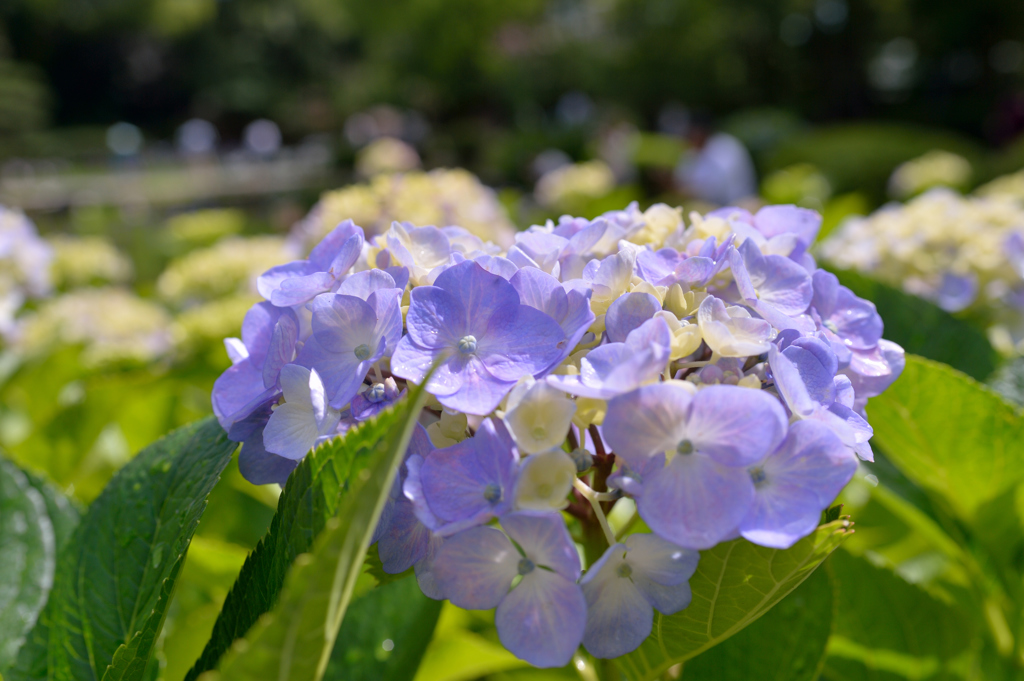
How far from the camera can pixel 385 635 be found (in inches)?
34.8

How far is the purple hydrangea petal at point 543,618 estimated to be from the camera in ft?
1.66

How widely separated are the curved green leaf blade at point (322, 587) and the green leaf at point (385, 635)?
0.38 meters

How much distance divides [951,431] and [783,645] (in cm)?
38

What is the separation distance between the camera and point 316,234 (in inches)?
88.3

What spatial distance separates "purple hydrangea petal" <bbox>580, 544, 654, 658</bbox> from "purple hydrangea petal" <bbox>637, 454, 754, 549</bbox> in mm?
60

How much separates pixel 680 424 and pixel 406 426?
0.62ft

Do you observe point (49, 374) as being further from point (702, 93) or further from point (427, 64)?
point (702, 93)

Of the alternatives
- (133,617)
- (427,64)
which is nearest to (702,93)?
(427,64)

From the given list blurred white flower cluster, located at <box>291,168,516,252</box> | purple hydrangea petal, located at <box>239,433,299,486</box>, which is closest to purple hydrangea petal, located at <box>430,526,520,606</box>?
purple hydrangea petal, located at <box>239,433,299,486</box>

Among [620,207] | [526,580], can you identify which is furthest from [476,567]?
[620,207]

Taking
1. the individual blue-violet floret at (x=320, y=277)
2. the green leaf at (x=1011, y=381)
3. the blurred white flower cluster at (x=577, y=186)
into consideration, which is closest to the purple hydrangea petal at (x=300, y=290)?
the individual blue-violet floret at (x=320, y=277)

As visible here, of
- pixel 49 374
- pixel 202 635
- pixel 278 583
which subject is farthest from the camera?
pixel 49 374

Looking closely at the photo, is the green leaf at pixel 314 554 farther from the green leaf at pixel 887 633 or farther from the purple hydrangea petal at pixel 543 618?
the green leaf at pixel 887 633

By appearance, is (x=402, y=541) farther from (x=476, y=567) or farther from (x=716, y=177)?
(x=716, y=177)
